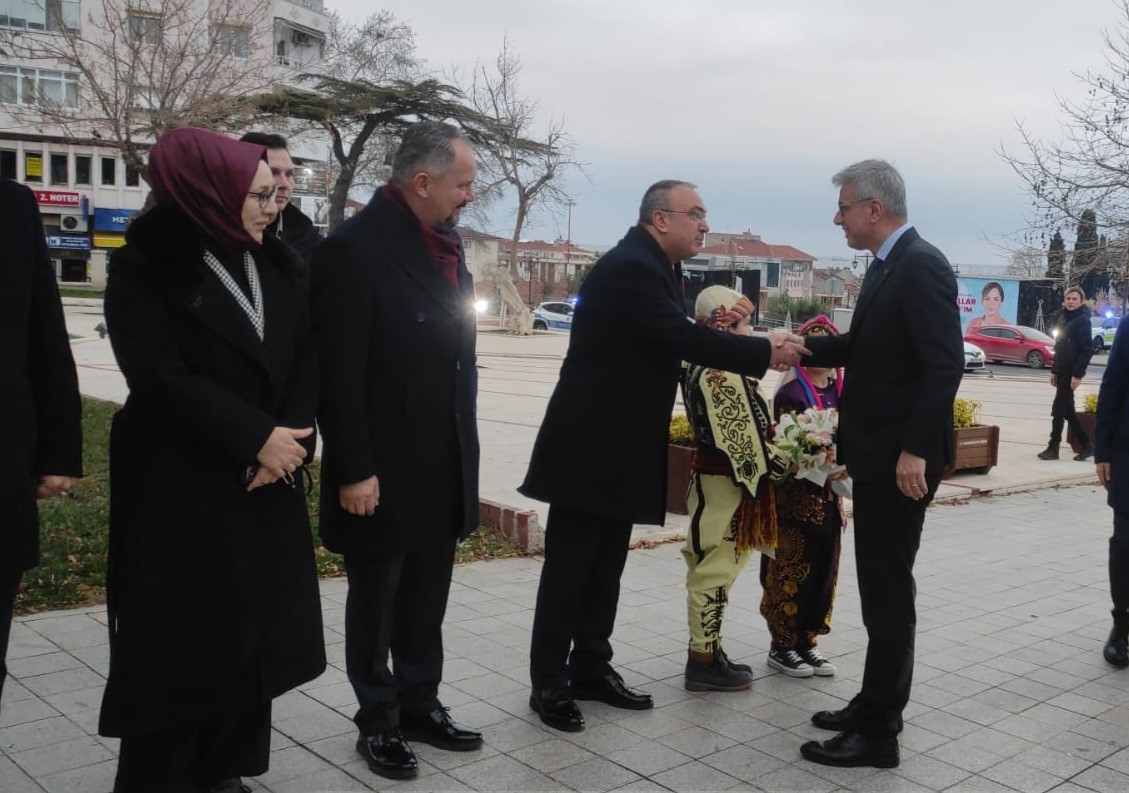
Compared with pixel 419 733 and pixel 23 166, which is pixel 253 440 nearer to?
pixel 419 733

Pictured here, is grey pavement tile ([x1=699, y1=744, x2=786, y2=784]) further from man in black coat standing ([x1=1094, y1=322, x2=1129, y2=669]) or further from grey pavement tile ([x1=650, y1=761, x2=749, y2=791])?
man in black coat standing ([x1=1094, y1=322, x2=1129, y2=669])

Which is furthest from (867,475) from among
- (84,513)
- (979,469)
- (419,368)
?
(979,469)

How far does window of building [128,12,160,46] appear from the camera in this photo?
1361 centimetres

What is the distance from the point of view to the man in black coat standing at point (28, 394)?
3.04 m

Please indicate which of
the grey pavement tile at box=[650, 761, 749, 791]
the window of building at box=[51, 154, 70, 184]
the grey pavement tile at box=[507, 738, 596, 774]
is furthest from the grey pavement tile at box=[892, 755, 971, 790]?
the window of building at box=[51, 154, 70, 184]

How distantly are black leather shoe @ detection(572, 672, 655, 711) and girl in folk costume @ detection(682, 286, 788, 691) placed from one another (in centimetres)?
32

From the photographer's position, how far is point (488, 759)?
13.0ft

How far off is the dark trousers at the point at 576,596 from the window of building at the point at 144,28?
11.3 metres

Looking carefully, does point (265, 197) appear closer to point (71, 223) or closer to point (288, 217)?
point (288, 217)

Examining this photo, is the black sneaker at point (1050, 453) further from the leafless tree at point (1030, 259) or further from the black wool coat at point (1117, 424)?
the black wool coat at point (1117, 424)

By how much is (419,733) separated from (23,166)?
192 feet

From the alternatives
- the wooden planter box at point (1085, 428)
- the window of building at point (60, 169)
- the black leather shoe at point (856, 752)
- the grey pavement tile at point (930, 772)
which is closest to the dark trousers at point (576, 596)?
the black leather shoe at point (856, 752)

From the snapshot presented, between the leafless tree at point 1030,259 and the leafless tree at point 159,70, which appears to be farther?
the leafless tree at point 1030,259

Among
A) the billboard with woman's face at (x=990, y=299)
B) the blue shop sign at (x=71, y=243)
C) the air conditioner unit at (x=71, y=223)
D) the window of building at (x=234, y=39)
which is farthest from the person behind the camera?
A: the blue shop sign at (x=71, y=243)
